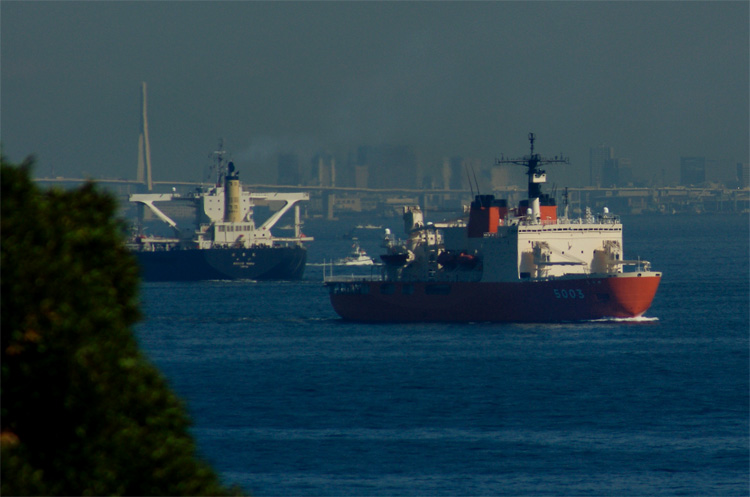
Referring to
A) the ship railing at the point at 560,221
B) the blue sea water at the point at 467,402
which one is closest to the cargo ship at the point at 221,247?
the blue sea water at the point at 467,402

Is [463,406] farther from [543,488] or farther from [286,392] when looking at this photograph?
[543,488]

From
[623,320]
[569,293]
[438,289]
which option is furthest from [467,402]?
[438,289]

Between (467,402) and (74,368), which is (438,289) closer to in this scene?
(467,402)

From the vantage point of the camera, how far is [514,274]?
46344 millimetres

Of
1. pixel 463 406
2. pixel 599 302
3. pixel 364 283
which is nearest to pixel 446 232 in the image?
pixel 364 283

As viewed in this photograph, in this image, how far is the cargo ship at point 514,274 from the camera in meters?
45.7

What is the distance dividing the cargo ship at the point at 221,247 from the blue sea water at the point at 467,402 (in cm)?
2119

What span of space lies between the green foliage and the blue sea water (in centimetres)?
378

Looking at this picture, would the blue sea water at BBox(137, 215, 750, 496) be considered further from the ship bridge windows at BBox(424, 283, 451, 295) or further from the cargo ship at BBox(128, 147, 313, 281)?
the cargo ship at BBox(128, 147, 313, 281)

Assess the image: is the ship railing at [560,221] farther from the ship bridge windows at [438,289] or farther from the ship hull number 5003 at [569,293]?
the ship bridge windows at [438,289]

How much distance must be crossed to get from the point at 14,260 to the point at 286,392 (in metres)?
27.2

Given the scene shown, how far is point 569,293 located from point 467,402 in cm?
1617

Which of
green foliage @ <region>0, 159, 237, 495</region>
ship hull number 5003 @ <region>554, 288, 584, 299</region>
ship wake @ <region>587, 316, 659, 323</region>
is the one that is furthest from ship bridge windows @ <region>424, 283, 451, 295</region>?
green foliage @ <region>0, 159, 237, 495</region>

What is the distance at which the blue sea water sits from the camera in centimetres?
2202
